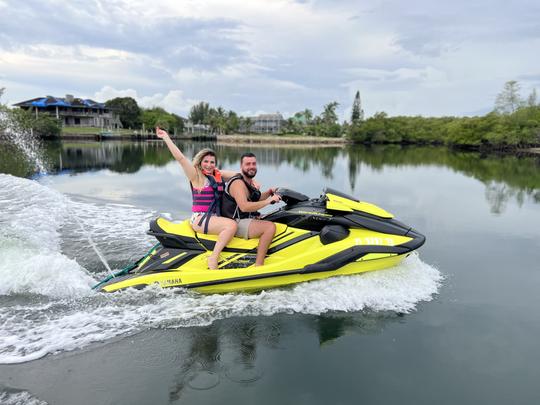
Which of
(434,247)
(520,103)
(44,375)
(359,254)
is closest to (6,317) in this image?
(44,375)

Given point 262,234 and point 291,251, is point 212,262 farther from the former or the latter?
point 291,251

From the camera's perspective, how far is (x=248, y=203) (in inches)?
164

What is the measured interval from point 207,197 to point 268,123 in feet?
358

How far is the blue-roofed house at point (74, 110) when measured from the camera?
2734 inches

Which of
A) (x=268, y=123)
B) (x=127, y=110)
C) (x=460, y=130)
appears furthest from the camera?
(x=268, y=123)

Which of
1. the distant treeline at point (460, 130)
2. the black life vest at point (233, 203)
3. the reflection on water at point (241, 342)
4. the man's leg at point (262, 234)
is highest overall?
the distant treeline at point (460, 130)

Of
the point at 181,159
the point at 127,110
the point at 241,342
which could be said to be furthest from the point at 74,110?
the point at 241,342

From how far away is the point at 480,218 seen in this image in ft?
29.9

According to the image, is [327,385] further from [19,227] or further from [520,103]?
[520,103]

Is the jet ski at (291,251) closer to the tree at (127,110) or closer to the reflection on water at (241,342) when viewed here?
the reflection on water at (241,342)

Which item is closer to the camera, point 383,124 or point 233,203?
point 233,203

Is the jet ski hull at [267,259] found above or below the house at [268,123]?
below

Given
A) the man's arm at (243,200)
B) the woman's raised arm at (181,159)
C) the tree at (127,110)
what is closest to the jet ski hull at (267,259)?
the man's arm at (243,200)

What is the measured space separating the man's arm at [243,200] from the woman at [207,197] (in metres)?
0.25
